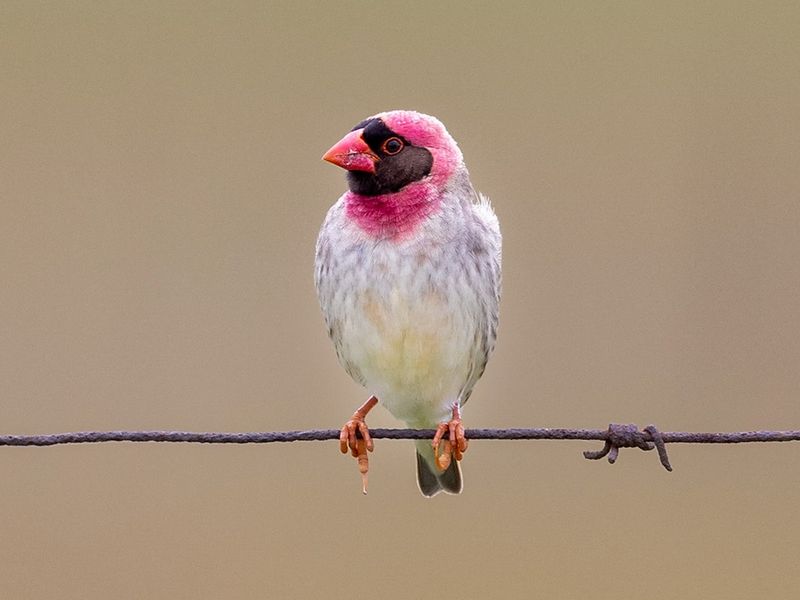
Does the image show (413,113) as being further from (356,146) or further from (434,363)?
(434,363)

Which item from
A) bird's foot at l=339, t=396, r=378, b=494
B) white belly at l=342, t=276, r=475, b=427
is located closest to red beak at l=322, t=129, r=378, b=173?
white belly at l=342, t=276, r=475, b=427

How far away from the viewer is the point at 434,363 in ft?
15.0

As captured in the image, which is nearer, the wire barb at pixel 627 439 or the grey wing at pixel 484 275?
the wire barb at pixel 627 439

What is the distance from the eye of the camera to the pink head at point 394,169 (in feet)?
14.5

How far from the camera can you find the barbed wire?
11.0 ft

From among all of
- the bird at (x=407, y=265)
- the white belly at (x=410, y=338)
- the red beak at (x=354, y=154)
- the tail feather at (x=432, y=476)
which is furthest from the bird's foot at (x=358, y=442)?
the red beak at (x=354, y=154)

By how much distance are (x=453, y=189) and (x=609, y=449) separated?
4.45ft

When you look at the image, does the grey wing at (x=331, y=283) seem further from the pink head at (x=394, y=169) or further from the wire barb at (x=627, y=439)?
the wire barb at (x=627, y=439)

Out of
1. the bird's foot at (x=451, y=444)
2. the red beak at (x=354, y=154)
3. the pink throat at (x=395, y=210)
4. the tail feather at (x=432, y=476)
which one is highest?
the red beak at (x=354, y=154)

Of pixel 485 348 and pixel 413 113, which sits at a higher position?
pixel 413 113

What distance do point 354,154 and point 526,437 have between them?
1.39 meters

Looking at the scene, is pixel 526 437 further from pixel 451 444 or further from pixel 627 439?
pixel 451 444

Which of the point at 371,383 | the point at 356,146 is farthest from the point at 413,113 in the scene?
the point at 371,383

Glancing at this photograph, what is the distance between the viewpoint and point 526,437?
349 centimetres
